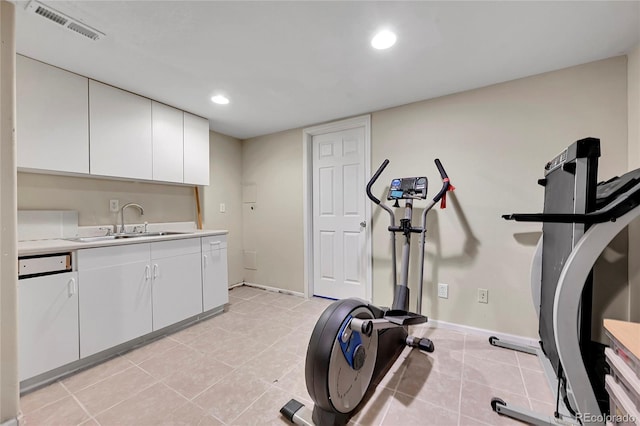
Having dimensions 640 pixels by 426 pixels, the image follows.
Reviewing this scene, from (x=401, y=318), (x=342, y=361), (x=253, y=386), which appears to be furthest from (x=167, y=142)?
(x=401, y=318)

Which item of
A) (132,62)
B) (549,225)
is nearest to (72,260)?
(132,62)

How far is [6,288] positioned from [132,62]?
5.32 feet

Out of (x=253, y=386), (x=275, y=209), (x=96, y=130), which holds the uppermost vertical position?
(x=96, y=130)

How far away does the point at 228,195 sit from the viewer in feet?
11.8

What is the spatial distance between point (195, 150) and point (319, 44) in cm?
190

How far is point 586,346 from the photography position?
127 cm

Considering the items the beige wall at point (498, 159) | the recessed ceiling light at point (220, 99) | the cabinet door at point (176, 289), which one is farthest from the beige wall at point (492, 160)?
the cabinet door at point (176, 289)

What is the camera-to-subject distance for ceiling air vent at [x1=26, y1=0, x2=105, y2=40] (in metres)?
1.32

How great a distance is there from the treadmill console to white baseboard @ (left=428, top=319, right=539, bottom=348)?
50.0 inches

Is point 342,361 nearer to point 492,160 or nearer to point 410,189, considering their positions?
point 410,189

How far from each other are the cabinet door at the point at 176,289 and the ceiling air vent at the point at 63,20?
65.3 inches

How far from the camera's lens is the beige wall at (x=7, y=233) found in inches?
42.9

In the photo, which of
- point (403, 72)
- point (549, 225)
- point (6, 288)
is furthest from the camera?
point (403, 72)

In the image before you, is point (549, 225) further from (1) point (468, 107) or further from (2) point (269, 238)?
(2) point (269, 238)
